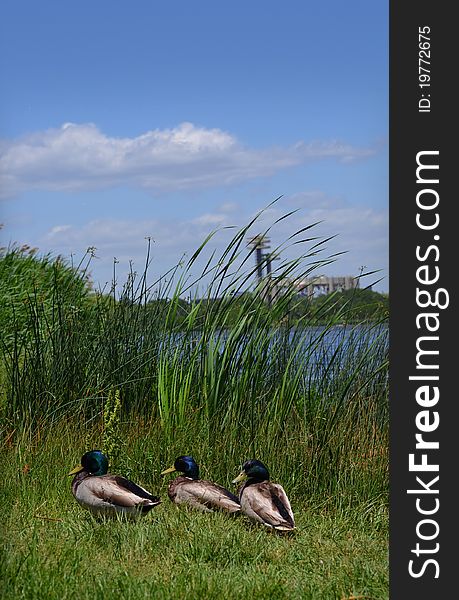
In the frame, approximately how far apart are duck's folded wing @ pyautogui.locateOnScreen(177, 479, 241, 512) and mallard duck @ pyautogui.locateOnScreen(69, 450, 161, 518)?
0.24 metres

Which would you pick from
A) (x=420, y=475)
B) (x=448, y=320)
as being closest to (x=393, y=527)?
(x=420, y=475)

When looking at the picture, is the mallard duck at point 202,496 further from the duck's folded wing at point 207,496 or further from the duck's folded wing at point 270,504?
the duck's folded wing at point 270,504

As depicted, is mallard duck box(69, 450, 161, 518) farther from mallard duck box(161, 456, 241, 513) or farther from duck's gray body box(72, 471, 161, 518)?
mallard duck box(161, 456, 241, 513)

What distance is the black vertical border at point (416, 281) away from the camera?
93.7 inches

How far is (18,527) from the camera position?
149 inches

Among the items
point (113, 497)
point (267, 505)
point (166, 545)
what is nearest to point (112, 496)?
point (113, 497)

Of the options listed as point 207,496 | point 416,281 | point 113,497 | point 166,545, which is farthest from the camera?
point 207,496

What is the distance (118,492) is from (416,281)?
1913 mm

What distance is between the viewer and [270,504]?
3.72 m

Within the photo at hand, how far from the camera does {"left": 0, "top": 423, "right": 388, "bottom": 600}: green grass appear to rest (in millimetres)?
2898

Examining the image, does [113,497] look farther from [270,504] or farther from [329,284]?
[329,284]

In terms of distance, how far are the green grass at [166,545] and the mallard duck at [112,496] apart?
2.7 inches

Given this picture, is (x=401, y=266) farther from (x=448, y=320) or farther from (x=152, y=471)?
(x=152, y=471)

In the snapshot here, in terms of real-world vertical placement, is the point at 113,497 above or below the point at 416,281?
below
